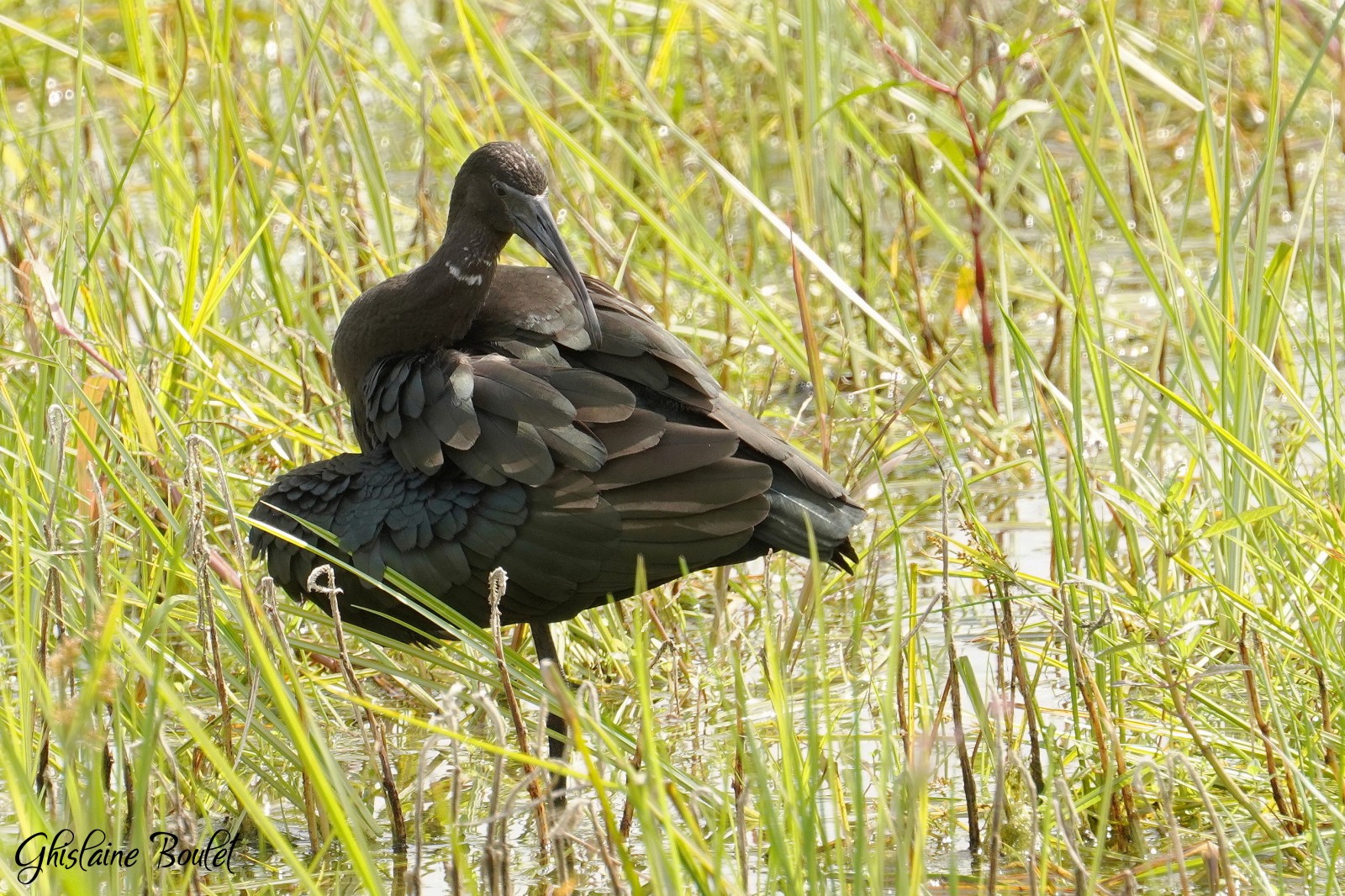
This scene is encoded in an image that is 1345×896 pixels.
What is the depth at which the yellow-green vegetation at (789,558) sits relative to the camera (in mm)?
2273

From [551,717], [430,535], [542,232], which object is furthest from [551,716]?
[542,232]

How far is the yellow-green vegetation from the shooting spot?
2273 mm

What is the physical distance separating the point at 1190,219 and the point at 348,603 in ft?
11.8

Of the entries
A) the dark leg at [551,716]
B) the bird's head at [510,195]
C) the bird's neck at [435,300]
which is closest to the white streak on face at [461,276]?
the bird's neck at [435,300]

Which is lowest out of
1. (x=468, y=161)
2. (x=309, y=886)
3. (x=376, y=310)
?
(x=309, y=886)

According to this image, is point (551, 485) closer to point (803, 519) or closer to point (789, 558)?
point (803, 519)

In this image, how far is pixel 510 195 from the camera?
332 centimetres

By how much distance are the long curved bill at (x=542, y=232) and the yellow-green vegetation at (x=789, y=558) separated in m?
0.31

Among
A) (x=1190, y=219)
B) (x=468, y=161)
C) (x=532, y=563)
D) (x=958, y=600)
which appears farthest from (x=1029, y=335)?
(x=532, y=563)

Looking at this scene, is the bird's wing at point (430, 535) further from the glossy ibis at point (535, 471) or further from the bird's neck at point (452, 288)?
the bird's neck at point (452, 288)

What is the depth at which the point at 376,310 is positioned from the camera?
335cm

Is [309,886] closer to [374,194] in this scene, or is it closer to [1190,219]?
[374,194]

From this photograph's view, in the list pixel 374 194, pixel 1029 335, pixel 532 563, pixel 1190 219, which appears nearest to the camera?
pixel 532 563

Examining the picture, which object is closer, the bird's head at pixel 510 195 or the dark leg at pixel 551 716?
the dark leg at pixel 551 716
